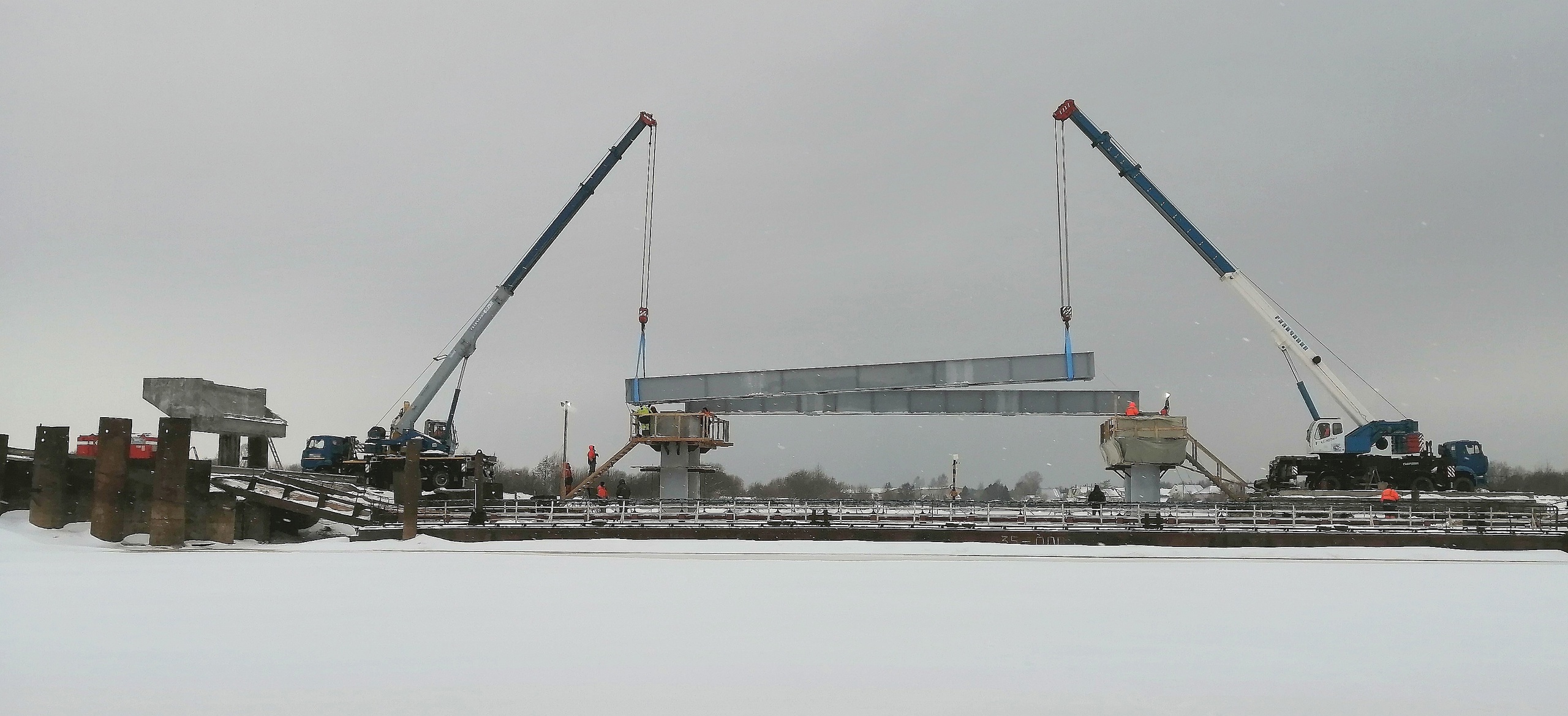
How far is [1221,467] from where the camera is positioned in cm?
4959

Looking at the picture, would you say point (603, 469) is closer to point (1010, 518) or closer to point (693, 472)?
point (693, 472)

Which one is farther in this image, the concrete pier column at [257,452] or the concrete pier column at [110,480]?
the concrete pier column at [257,452]

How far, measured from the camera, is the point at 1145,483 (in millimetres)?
45938

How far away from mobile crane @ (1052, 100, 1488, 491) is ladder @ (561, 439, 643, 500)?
2994cm

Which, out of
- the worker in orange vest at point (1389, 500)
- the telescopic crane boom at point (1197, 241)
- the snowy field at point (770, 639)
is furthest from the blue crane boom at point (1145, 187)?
the snowy field at point (770, 639)

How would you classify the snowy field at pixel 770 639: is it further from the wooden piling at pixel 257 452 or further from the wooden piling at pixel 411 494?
the wooden piling at pixel 257 452

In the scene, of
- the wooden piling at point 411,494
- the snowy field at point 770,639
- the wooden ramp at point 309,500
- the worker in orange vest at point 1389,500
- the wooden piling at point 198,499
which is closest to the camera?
the snowy field at point 770,639

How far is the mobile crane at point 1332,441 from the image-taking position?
50000mm

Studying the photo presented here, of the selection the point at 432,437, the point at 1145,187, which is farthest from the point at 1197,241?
the point at 432,437

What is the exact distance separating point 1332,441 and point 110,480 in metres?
53.7

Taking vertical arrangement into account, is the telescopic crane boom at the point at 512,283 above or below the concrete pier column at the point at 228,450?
above

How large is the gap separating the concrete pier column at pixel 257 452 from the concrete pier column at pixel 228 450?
0.54 m

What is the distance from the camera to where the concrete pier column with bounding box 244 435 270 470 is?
4819cm

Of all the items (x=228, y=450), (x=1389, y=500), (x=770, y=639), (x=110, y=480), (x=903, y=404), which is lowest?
(x=770, y=639)
